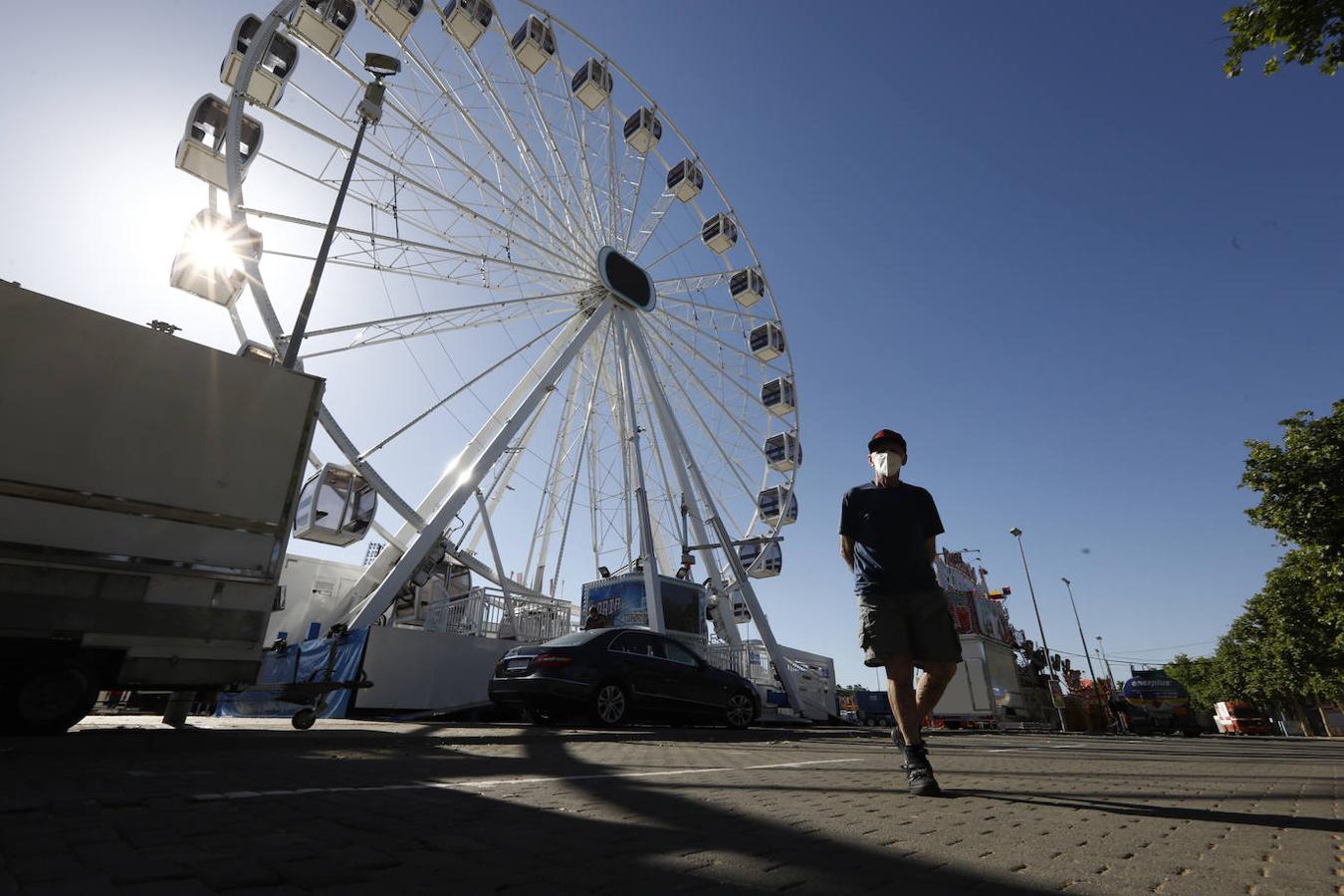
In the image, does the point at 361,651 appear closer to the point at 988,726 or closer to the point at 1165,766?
the point at 1165,766

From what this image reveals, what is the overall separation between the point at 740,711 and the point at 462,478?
28.5 ft

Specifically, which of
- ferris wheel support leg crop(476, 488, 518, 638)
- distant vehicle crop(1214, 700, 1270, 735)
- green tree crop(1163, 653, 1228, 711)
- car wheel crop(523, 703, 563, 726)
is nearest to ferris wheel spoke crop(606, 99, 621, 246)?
ferris wheel support leg crop(476, 488, 518, 638)

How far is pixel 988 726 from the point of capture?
27.4 meters

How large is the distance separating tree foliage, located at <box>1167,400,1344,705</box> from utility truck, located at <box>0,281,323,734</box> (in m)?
19.0

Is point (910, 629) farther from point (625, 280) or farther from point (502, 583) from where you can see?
point (625, 280)

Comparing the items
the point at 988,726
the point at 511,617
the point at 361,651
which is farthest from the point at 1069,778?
the point at 988,726

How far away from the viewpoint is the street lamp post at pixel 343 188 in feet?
32.2

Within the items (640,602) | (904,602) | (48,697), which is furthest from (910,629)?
(640,602)

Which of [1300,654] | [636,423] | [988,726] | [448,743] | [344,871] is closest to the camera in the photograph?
[344,871]

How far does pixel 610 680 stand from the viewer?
9.80 m

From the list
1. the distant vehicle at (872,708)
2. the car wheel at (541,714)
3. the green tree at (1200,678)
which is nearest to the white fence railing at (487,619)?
the car wheel at (541,714)

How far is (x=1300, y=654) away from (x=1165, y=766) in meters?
38.1

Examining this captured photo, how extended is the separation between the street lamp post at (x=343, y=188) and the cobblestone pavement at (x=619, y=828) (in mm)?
6331

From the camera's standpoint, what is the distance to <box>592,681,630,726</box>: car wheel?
31.3ft
